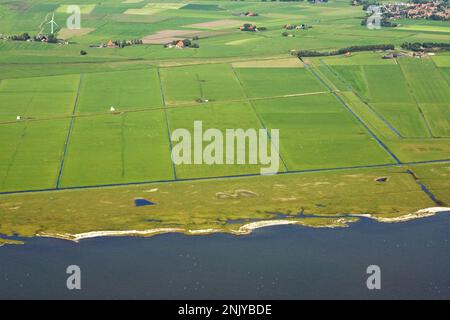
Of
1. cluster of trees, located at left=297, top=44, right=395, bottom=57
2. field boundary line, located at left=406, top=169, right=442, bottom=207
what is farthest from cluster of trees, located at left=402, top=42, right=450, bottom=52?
field boundary line, located at left=406, top=169, right=442, bottom=207

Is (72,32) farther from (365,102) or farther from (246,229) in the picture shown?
(246,229)

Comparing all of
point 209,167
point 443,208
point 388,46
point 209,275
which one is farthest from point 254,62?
point 209,275

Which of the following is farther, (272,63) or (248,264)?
(272,63)

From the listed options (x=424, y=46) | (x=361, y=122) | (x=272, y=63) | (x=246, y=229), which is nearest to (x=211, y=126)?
(x=361, y=122)

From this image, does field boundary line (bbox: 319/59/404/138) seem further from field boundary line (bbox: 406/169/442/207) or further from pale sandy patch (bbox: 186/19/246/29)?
pale sandy patch (bbox: 186/19/246/29)

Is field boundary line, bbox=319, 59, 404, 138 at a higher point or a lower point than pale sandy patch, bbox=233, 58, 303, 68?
lower
